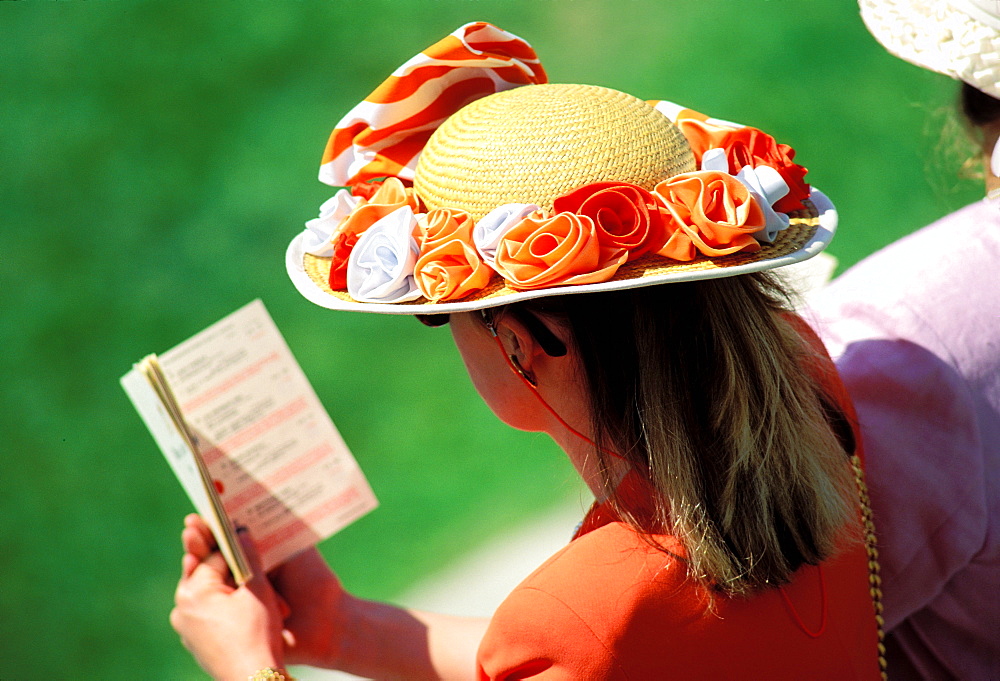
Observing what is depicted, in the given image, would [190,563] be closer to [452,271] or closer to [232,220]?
[452,271]

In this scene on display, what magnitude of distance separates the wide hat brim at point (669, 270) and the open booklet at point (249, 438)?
25 centimetres

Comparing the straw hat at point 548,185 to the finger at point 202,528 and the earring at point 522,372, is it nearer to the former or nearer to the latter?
the earring at point 522,372

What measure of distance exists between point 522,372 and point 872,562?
621mm

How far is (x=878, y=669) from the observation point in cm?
136

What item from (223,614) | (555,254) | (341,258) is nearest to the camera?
(555,254)

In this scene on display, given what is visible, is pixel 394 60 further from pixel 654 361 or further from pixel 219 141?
pixel 654 361

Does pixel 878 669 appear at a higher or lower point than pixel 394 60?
lower

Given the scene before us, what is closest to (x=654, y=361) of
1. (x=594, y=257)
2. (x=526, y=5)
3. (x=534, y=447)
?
(x=594, y=257)

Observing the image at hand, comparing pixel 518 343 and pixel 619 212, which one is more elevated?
pixel 619 212

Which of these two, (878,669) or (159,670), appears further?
(159,670)

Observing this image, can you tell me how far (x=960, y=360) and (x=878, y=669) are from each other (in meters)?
0.52

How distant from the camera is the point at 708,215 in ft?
3.52

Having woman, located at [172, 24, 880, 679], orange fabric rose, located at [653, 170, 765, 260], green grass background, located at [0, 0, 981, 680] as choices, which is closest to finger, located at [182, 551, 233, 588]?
woman, located at [172, 24, 880, 679]

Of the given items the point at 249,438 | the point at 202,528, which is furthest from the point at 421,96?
the point at 202,528
